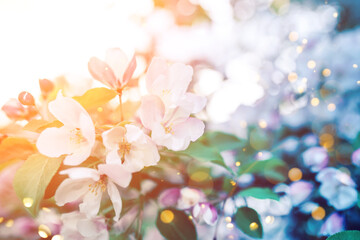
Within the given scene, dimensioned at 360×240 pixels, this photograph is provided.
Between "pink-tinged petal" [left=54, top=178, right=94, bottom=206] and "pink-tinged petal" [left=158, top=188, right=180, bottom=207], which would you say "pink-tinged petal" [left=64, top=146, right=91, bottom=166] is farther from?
"pink-tinged petal" [left=158, top=188, right=180, bottom=207]

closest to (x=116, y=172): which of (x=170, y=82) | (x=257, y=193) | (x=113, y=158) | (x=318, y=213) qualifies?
(x=113, y=158)

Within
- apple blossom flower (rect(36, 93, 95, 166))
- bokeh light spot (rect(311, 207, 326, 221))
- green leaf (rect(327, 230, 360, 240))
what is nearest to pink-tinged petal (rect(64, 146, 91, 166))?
apple blossom flower (rect(36, 93, 95, 166))

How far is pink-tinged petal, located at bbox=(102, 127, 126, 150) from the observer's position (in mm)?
346

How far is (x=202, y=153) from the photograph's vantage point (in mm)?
447

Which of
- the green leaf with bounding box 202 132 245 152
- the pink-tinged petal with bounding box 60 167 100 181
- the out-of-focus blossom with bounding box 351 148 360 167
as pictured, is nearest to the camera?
the pink-tinged petal with bounding box 60 167 100 181

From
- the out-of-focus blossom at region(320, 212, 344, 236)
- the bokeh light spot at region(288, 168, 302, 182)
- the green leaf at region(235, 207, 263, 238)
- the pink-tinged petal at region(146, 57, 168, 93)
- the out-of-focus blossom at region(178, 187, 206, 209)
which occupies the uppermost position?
the pink-tinged petal at region(146, 57, 168, 93)

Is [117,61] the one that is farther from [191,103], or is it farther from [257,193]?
[257,193]

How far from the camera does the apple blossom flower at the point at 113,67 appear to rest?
16.1 inches

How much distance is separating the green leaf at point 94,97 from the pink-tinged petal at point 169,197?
0.17m

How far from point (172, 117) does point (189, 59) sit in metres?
0.51

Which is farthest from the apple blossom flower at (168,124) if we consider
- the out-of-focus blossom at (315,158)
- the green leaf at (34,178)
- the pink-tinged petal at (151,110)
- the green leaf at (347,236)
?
the out-of-focus blossom at (315,158)

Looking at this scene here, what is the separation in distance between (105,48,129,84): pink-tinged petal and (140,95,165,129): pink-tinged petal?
0.08 meters

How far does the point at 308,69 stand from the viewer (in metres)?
0.94

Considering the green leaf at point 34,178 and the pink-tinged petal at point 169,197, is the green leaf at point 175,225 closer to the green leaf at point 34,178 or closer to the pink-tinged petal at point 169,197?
the pink-tinged petal at point 169,197
